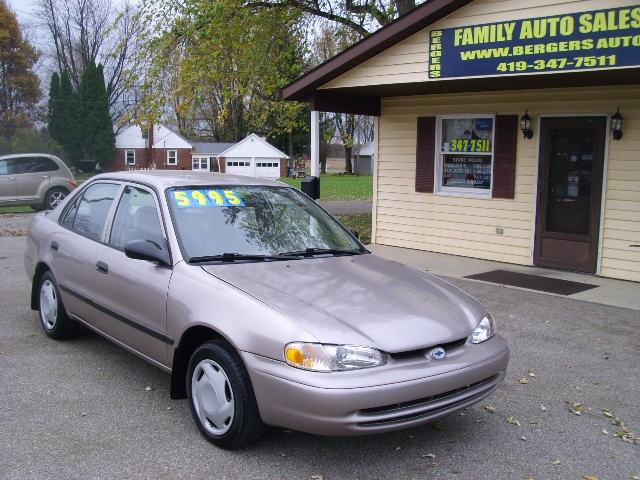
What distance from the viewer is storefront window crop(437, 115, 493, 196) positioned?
10.5 metres

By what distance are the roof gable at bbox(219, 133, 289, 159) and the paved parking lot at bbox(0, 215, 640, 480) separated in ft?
180

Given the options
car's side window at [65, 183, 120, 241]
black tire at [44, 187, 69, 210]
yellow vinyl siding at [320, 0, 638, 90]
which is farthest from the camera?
black tire at [44, 187, 69, 210]

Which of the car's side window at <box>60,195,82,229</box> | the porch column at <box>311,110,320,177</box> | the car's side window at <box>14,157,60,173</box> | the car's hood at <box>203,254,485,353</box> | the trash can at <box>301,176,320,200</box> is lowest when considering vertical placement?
the car's hood at <box>203,254,485,353</box>

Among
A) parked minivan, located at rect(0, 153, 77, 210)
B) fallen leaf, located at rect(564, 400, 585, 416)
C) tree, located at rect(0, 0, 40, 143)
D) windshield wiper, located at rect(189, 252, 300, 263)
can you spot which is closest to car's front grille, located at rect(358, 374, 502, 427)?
fallen leaf, located at rect(564, 400, 585, 416)

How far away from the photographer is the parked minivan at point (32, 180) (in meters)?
17.2

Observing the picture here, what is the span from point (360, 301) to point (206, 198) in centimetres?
154

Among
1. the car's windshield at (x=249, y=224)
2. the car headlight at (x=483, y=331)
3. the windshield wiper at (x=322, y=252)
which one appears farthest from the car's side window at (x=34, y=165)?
the car headlight at (x=483, y=331)

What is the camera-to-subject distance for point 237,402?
3557 mm

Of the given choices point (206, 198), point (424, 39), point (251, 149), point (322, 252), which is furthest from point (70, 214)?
point (251, 149)

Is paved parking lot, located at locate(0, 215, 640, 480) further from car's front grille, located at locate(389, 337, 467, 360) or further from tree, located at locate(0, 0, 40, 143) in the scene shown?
tree, located at locate(0, 0, 40, 143)

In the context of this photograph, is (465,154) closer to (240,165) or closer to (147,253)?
(147,253)

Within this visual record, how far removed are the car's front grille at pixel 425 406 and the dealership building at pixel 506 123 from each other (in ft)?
16.0

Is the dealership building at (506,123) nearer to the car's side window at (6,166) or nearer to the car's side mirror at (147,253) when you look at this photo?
the car's side mirror at (147,253)

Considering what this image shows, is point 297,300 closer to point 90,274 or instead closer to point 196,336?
point 196,336
